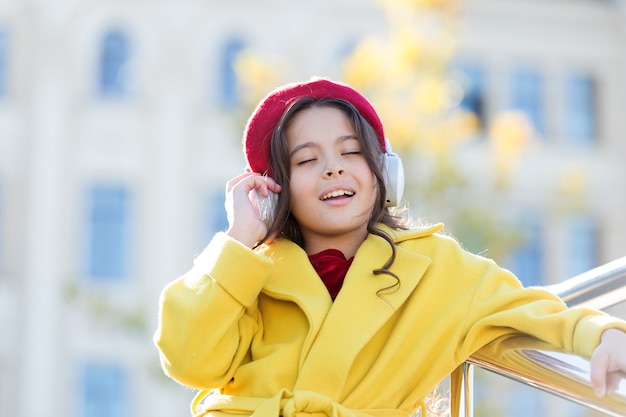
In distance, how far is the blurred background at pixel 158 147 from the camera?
Result: 17125 mm

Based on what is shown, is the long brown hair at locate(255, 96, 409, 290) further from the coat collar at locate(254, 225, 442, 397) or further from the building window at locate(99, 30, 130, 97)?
the building window at locate(99, 30, 130, 97)

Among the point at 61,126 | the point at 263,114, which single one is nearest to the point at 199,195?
the point at 61,126

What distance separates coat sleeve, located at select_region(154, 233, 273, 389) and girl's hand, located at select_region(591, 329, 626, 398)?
783 mm

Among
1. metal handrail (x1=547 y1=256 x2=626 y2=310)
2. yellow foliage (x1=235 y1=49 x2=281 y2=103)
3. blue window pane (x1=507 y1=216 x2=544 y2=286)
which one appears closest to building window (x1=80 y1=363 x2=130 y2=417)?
blue window pane (x1=507 y1=216 x2=544 y2=286)

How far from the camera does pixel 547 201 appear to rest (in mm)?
18281

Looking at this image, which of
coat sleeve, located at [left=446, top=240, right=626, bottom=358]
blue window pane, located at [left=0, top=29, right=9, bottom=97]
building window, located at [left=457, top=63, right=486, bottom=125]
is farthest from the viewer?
building window, located at [left=457, top=63, right=486, bottom=125]

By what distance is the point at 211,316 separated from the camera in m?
2.44

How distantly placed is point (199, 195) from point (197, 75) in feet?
5.70

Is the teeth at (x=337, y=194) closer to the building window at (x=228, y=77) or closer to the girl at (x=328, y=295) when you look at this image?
the girl at (x=328, y=295)

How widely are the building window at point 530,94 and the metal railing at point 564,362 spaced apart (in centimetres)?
1670

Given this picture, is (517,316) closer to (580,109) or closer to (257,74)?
(257,74)

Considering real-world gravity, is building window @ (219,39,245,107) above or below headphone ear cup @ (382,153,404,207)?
above

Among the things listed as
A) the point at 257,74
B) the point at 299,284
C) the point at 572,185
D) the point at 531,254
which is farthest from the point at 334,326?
the point at 531,254

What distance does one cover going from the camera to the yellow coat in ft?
7.69
